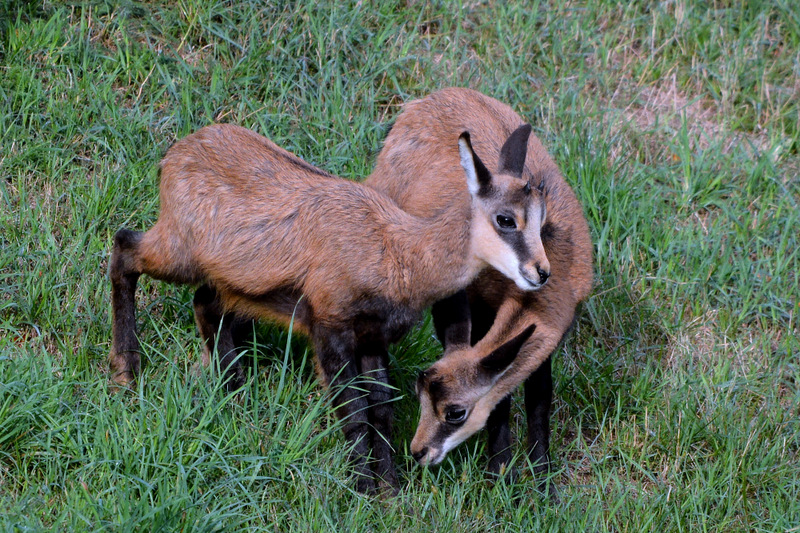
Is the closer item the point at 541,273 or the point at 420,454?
the point at 541,273

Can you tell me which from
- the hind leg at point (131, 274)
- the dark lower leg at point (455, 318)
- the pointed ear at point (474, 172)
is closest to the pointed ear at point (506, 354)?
the dark lower leg at point (455, 318)

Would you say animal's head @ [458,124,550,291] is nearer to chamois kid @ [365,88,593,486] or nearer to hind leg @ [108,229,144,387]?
chamois kid @ [365,88,593,486]

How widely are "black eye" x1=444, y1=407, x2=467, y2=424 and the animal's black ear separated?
4.20 ft

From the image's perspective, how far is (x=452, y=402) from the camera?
190 inches

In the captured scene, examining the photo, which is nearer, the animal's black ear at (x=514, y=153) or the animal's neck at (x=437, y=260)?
the animal's neck at (x=437, y=260)

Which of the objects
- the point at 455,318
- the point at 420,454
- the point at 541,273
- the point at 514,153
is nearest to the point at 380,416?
the point at 420,454

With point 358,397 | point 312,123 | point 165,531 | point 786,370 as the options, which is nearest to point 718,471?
point 786,370

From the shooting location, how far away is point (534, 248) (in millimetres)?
4695

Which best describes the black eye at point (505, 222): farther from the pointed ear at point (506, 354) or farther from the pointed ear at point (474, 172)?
the pointed ear at point (506, 354)

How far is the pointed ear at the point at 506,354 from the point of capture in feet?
15.1

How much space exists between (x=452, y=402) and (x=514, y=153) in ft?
4.49

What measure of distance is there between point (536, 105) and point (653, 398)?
2558mm

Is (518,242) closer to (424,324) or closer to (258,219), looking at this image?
(424,324)

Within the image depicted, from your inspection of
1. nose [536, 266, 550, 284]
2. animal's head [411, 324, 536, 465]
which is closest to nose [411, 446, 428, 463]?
animal's head [411, 324, 536, 465]
